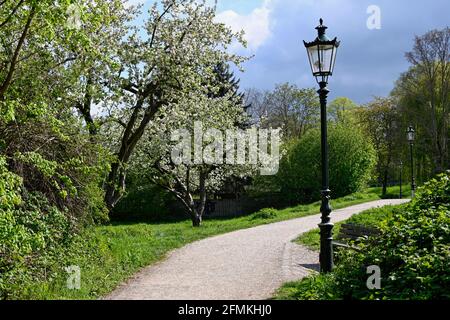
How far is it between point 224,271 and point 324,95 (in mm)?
4023

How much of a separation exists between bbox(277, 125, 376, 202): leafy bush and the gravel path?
1924cm

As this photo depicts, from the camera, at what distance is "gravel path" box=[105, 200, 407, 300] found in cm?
833

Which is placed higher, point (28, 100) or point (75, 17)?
point (75, 17)

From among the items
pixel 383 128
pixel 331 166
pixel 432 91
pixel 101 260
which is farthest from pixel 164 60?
pixel 383 128

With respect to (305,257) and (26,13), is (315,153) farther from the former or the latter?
(26,13)

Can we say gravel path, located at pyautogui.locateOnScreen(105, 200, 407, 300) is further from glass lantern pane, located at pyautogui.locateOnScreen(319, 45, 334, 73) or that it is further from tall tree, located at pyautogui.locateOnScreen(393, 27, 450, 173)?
tall tree, located at pyautogui.locateOnScreen(393, 27, 450, 173)

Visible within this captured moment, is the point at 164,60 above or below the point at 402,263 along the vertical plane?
above

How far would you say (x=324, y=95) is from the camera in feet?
29.1

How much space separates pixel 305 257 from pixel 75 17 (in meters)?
7.16

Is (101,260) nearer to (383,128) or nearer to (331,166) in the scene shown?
(331,166)

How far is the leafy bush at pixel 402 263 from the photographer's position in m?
5.95
